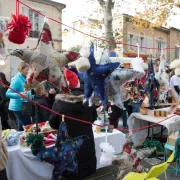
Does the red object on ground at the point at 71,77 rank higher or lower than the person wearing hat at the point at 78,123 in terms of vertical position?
higher

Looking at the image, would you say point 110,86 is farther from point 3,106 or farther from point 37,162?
point 3,106

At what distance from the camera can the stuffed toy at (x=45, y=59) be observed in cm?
112

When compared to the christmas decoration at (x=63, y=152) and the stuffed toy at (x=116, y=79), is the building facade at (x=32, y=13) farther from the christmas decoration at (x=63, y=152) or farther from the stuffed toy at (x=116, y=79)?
the stuffed toy at (x=116, y=79)

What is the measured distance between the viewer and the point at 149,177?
0.84 m

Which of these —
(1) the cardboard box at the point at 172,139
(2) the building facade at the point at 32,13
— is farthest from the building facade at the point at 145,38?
(1) the cardboard box at the point at 172,139

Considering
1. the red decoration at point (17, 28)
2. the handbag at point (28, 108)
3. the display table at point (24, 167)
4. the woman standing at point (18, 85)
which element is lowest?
the display table at point (24, 167)

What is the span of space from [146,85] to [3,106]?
2.42m

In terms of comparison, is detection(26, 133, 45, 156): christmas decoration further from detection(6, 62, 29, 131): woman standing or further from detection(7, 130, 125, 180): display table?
detection(6, 62, 29, 131): woman standing

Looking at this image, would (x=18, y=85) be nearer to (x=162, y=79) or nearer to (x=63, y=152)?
(x=63, y=152)

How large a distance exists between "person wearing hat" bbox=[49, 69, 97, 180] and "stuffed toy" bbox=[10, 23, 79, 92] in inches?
17.6

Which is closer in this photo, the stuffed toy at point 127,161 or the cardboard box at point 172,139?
the stuffed toy at point 127,161

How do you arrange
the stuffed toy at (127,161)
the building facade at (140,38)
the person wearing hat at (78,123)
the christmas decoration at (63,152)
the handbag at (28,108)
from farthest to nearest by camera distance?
the building facade at (140,38) < the handbag at (28,108) < the person wearing hat at (78,123) < the christmas decoration at (63,152) < the stuffed toy at (127,161)

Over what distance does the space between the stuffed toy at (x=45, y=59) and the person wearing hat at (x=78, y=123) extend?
0.45 metres

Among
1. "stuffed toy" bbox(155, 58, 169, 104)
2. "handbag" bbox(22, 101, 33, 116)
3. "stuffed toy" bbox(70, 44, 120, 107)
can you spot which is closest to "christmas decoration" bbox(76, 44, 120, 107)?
"stuffed toy" bbox(70, 44, 120, 107)
